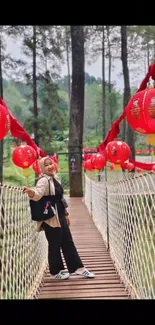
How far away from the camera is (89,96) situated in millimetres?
23828

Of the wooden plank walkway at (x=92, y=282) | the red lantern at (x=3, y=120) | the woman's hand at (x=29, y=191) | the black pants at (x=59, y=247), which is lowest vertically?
the wooden plank walkway at (x=92, y=282)

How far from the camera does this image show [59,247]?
7.72ft

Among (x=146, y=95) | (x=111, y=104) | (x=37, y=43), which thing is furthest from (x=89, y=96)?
(x=146, y=95)

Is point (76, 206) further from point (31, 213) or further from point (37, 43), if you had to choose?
point (31, 213)

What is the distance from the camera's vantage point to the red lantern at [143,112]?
2.55 metres

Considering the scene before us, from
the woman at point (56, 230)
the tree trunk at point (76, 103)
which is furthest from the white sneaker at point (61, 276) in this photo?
the tree trunk at point (76, 103)

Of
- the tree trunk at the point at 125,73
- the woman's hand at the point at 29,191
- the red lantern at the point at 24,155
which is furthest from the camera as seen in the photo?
the tree trunk at the point at 125,73

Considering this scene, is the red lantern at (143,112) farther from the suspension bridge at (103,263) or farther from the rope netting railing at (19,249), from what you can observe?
the rope netting railing at (19,249)

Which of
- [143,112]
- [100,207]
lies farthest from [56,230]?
[100,207]

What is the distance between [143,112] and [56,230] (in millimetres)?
1022

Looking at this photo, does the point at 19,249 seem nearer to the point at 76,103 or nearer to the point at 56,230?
the point at 56,230

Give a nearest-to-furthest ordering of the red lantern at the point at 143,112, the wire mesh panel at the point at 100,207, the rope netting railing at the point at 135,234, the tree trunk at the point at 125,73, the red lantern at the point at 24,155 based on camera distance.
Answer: the rope netting railing at the point at 135,234 < the red lantern at the point at 143,112 < the wire mesh panel at the point at 100,207 < the red lantern at the point at 24,155 < the tree trunk at the point at 125,73

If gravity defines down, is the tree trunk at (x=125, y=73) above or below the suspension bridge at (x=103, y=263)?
above
